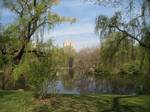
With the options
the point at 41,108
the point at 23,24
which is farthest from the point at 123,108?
the point at 23,24

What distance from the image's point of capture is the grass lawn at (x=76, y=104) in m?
11.5

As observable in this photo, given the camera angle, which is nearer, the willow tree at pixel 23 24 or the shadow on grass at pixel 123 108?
the shadow on grass at pixel 123 108

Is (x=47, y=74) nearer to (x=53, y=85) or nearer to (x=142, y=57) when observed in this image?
(x=53, y=85)

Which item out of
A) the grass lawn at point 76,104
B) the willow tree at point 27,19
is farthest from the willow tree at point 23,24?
the grass lawn at point 76,104

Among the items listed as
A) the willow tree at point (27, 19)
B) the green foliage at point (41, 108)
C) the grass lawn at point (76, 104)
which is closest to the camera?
the green foliage at point (41, 108)

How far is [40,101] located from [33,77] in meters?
1.07

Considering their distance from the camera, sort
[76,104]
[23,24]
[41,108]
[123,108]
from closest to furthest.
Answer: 1. [41,108]
2. [123,108]
3. [76,104]
4. [23,24]

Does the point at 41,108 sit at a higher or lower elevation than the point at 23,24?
lower

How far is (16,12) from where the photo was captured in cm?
1800

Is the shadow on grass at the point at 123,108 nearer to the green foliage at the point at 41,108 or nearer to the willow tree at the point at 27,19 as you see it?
the green foliage at the point at 41,108

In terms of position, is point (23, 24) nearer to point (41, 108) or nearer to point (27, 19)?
point (27, 19)

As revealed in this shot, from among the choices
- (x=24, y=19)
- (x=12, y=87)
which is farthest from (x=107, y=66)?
(x=12, y=87)

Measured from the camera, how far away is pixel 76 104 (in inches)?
472

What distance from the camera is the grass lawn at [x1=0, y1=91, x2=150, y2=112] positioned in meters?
11.5
